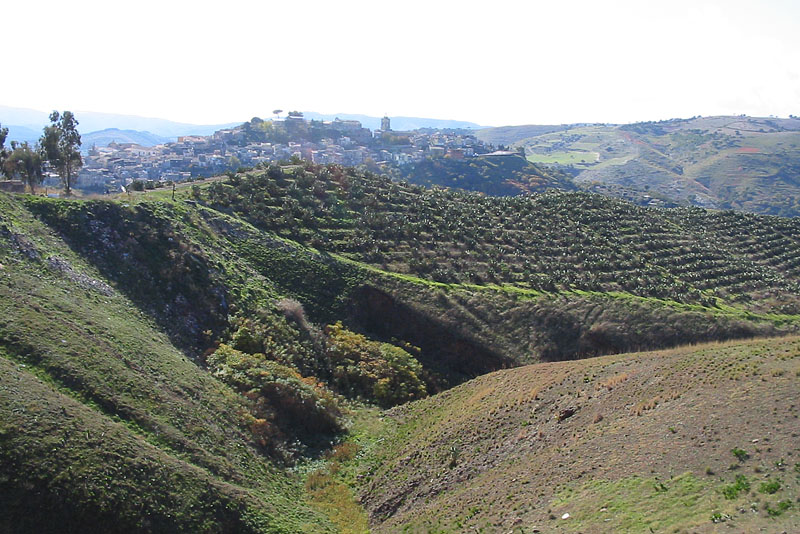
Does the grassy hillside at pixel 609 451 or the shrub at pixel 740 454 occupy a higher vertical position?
the shrub at pixel 740 454

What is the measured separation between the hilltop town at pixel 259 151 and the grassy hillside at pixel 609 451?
3770 inches

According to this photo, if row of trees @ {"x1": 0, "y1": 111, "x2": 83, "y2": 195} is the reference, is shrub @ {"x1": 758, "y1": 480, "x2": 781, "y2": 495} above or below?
below

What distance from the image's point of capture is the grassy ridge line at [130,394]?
14.3 m

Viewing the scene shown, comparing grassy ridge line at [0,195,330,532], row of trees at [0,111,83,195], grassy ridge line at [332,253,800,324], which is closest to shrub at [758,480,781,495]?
grassy ridge line at [0,195,330,532]

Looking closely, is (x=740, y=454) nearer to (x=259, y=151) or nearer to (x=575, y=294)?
(x=575, y=294)

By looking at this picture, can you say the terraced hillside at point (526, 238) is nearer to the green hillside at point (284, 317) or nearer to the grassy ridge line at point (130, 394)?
the green hillside at point (284, 317)

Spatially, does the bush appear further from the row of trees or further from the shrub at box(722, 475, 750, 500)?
the row of trees

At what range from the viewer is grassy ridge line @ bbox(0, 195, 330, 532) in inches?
563

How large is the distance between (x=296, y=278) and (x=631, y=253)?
30.1 m

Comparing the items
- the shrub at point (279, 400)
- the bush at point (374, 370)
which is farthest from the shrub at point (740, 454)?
the bush at point (374, 370)

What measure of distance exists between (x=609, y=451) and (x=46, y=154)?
4100cm

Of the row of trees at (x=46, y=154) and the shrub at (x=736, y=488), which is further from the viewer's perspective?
the row of trees at (x=46, y=154)

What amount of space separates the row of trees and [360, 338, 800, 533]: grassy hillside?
31028 millimetres

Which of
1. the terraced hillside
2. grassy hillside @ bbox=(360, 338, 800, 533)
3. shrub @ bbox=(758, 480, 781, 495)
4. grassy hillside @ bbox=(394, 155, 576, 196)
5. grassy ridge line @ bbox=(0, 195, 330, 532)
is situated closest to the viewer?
shrub @ bbox=(758, 480, 781, 495)
